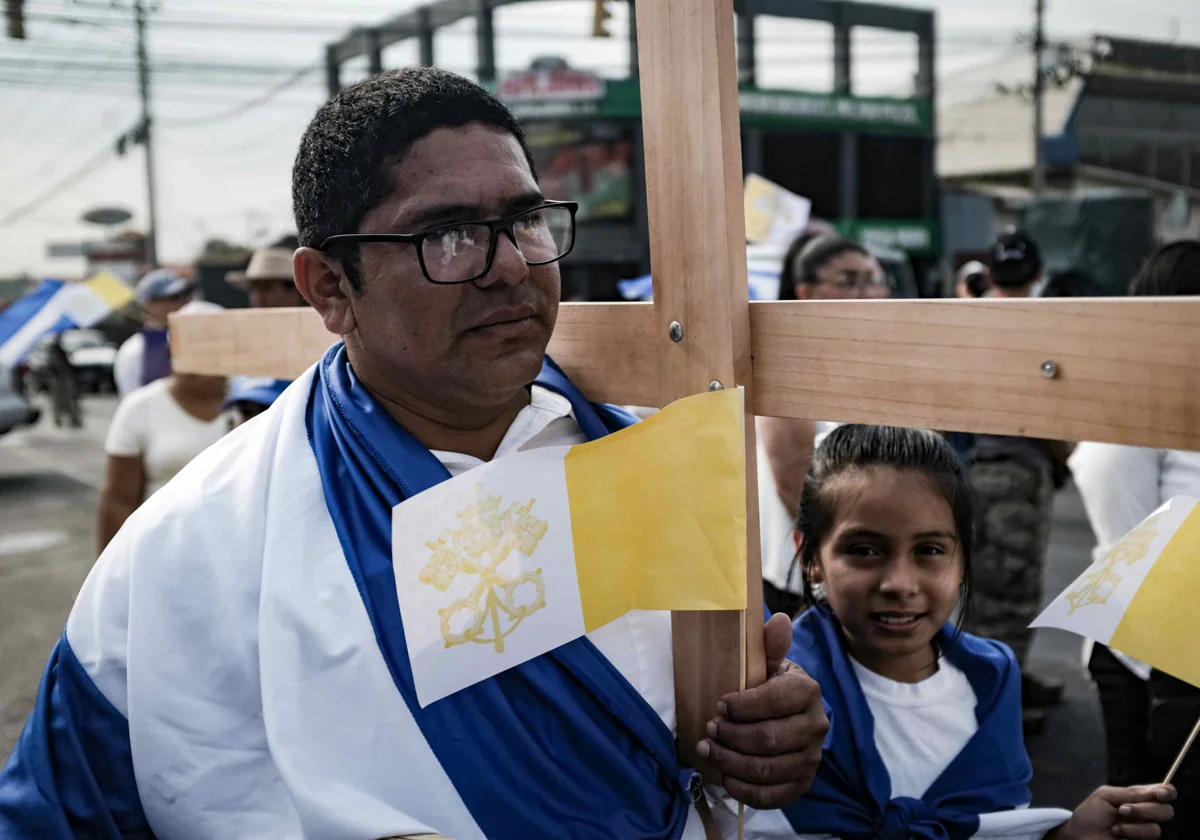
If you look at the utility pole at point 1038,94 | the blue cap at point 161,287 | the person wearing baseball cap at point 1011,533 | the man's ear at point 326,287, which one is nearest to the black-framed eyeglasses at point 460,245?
the man's ear at point 326,287

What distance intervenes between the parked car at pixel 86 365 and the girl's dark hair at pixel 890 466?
22226 millimetres

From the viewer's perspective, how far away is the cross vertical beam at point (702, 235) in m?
1.10

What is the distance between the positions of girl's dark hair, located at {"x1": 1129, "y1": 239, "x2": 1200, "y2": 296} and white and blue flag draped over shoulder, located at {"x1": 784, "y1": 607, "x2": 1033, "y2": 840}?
1.26m

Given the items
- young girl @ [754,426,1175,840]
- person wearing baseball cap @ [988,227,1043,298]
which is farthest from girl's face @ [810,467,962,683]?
person wearing baseball cap @ [988,227,1043,298]

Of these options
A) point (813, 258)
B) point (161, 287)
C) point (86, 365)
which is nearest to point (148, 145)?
point (86, 365)

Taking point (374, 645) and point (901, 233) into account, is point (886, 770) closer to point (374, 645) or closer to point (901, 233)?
point (374, 645)

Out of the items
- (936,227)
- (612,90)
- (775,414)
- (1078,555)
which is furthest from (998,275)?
→ (936,227)

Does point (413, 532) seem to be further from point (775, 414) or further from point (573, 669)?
point (775, 414)

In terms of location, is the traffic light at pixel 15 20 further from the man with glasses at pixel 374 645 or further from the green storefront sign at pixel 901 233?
the green storefront sign at pixel 901 233

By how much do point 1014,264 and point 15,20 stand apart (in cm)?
829

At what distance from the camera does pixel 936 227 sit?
25.3m

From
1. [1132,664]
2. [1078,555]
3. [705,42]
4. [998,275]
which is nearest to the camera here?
[705,42]

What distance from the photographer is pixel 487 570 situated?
111 cm

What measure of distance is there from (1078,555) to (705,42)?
235 inches
